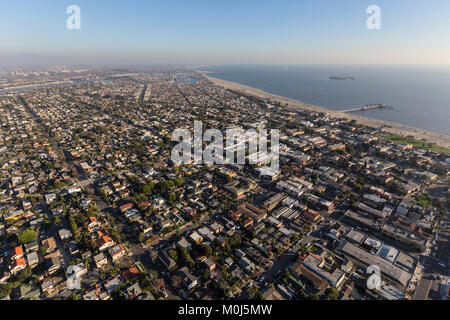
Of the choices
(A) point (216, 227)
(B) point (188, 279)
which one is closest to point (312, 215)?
(A) point (216, 227)

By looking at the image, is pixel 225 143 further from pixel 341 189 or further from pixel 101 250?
pixel 101 250

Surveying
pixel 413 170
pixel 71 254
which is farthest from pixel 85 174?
pixel 413 170

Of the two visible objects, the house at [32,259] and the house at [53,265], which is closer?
the house at [53,265]

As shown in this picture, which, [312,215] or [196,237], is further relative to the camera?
[312,215]

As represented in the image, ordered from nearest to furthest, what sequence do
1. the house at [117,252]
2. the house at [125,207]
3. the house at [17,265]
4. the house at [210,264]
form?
the house at [17,265]
the house at [210,264]
the house at [117,252]
the house at [125,207]

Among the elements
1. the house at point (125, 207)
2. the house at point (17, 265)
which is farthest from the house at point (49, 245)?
the house at point (125, 207)

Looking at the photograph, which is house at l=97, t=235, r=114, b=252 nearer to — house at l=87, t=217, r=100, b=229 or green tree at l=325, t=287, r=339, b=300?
house at l=87, t=217, r=100, b=229

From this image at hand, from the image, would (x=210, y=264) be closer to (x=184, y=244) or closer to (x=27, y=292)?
(x=184, y=244)

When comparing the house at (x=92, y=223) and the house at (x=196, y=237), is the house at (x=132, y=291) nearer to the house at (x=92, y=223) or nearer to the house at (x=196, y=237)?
the house at (x=196, y=237)

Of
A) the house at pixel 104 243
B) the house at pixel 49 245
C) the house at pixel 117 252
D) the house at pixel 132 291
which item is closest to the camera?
the house at pixel 132 291
